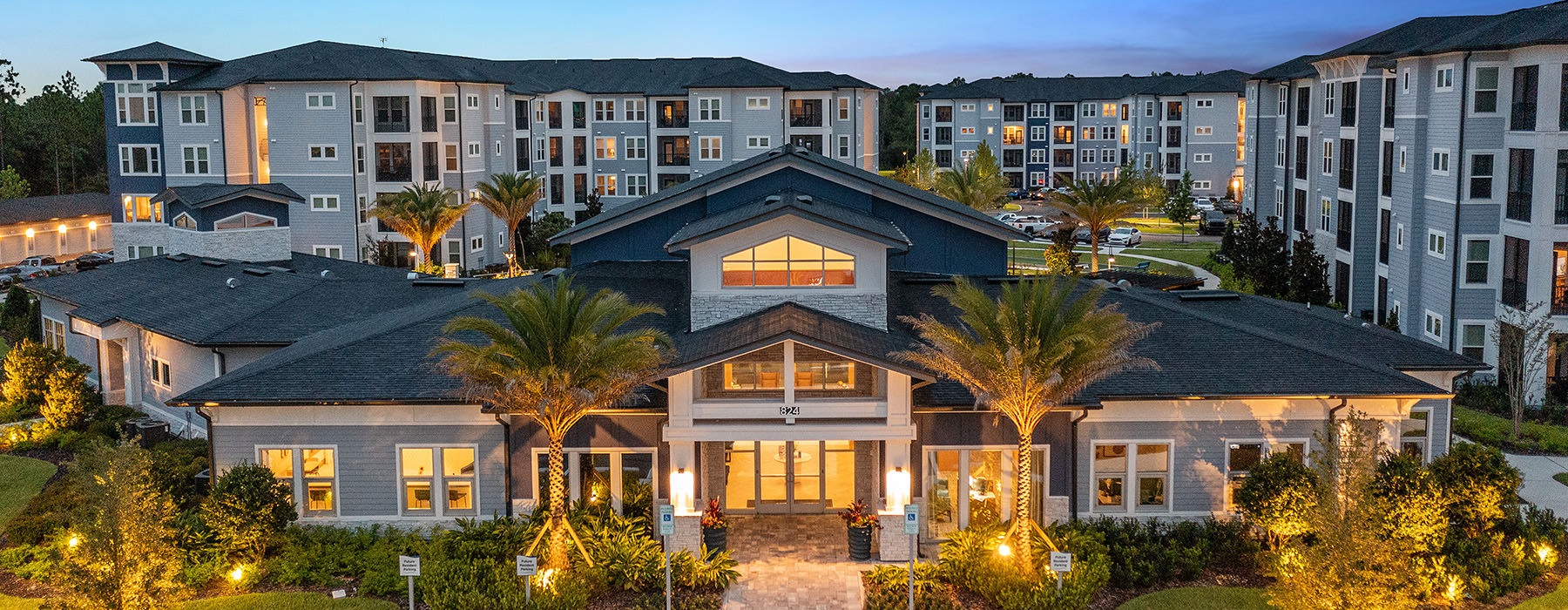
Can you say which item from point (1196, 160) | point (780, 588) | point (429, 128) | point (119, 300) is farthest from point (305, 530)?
→ point (1196, 160)

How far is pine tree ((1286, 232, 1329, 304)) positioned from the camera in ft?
163

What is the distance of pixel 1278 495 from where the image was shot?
24734 mm

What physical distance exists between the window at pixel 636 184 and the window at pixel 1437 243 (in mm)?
55177

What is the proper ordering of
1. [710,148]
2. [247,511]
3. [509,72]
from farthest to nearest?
1. [509,72]
2. [710,148]
3. [247,511]

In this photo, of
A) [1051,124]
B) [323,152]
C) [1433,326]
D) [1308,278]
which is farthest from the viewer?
[1051,124]

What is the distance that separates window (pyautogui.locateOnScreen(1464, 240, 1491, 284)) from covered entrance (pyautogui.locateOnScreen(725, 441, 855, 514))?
22660mm

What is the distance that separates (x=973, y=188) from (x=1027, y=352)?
47.4 metres

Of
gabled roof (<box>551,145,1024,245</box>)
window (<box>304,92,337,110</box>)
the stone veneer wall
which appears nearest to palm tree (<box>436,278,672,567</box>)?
the stone veneer wall

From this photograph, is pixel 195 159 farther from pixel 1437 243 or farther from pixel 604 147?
pixel 1437 243

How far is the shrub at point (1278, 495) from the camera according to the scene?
79.8 feet

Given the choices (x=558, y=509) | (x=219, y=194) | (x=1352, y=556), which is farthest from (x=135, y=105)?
(x=1352, y=556)

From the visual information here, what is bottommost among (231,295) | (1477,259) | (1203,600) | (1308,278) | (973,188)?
(1203,600)

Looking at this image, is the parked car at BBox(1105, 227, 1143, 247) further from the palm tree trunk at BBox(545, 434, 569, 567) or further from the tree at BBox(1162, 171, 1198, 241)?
the palm tree trunk at BBox(545, 434, 569, 567)

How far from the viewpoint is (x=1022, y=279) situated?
23625 mm
